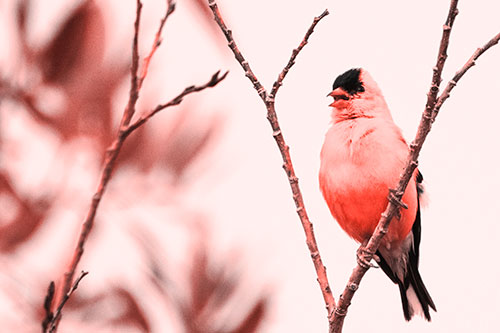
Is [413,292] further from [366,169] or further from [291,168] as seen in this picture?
[291,168]

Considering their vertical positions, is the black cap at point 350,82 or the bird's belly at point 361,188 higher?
the black cap at point 350,82

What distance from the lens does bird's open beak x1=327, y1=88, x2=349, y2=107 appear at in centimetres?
377

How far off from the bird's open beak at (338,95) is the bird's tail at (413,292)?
0.91m

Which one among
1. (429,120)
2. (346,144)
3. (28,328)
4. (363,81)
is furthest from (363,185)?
(28,328)

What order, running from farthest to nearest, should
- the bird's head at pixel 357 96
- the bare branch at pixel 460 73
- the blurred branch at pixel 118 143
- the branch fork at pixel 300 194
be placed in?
the bird's head at pixel 357 96 → the branch fork at pixel 300 194 → the bare branch at pixel 460 73 → the blurred branch at pixel 118 143

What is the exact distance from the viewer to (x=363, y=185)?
11.3 ft

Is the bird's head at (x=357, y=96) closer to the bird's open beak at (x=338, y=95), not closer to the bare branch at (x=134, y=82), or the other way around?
the bird's open beak at (x=338, y=95)

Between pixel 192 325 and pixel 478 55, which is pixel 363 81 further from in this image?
pixel 478 55

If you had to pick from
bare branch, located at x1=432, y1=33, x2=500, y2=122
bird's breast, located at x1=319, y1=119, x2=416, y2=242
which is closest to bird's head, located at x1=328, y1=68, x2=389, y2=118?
bird's breast, located at x1=319, y1=119, x2=416, y2=242

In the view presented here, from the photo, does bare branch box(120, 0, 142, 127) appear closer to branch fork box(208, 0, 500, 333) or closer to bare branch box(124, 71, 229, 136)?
bare branch box(124, 71, 229, 136)

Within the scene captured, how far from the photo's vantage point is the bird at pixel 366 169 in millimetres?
3447

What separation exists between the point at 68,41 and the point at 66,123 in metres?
0.58

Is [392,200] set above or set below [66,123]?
below

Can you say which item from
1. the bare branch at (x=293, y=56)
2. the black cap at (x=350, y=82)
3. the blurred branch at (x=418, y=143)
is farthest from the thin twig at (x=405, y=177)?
the black cap at (x=350, y=82)
